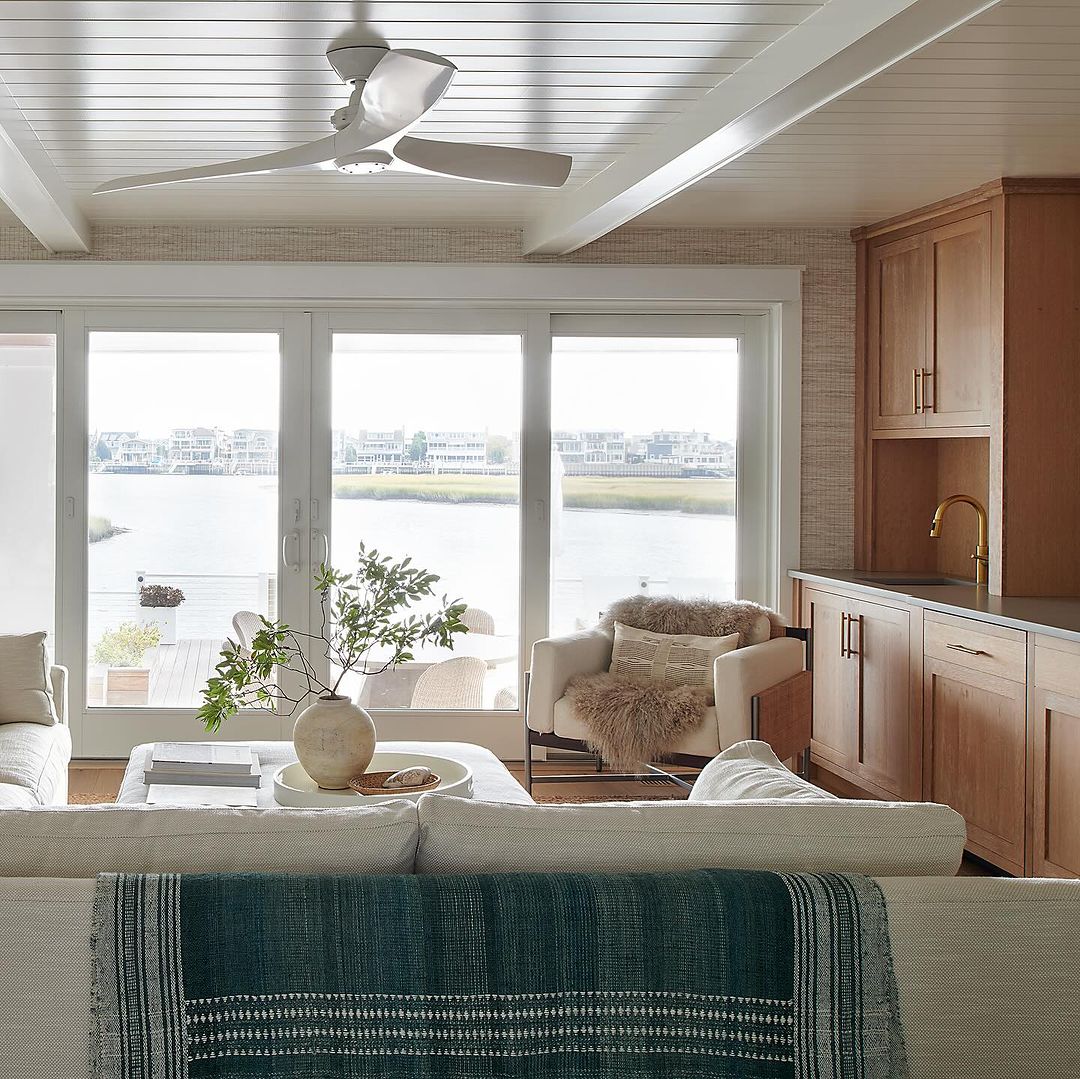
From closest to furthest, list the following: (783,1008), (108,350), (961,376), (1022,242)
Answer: (783,1008), (1022,242), (961,376), (108,350)

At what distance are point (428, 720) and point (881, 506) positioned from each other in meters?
2.30

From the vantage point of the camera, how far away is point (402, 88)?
7.99 ft

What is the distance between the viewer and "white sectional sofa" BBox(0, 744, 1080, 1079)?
1.28 m

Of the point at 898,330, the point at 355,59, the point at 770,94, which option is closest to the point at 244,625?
the point at 355,59

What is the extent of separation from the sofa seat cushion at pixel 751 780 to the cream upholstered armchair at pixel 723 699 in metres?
1.82

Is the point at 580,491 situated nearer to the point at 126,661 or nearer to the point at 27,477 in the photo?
the point at 126,661

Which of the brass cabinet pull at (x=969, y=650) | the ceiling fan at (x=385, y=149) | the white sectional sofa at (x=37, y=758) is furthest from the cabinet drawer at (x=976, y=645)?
the white sectional sofa at (x=37, y=758)

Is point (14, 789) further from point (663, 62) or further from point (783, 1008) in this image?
point (663, 62)

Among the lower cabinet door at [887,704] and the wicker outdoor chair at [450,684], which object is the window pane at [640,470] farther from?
the lower cabinet door at [887,704]

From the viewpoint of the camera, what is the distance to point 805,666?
172 inches

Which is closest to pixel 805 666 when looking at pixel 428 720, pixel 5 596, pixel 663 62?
pixel 428 720

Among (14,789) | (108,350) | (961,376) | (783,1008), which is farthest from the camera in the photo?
(108,350)

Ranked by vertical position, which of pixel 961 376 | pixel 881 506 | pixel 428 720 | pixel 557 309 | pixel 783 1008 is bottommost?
pixel 428 720

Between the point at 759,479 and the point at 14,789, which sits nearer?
the point at 14,789
